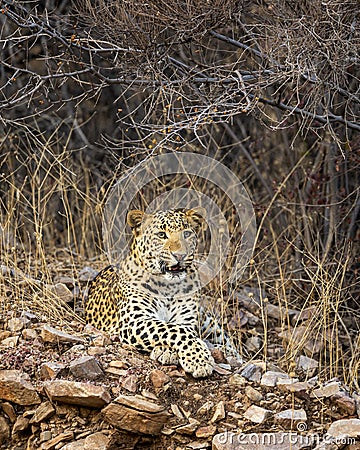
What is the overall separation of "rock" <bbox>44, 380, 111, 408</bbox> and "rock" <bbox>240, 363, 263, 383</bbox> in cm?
98

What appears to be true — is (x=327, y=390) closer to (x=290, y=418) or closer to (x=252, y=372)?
(x=290, y=418)

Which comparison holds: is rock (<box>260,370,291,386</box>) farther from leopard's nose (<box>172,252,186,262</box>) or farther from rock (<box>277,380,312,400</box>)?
leopard's nose (<box>172,252,186,262</box>)

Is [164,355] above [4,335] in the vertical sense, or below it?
below

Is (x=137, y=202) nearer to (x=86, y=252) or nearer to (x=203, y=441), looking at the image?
(x=86, y=252)

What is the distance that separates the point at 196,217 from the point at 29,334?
4.95 feet

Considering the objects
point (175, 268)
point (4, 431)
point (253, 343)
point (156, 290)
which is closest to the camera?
point (4, 431)

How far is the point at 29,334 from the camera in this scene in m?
5.86

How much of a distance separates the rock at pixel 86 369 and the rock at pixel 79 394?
0.20m

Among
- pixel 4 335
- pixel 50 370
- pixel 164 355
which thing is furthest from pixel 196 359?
pixel 4 335

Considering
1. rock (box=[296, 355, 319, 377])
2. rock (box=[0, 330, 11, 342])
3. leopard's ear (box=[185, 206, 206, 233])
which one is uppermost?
leopard's ear (box=[185, 206, 206, 233])

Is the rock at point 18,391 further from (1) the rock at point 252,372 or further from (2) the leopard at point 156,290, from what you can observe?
(1) the rock at point 252,372

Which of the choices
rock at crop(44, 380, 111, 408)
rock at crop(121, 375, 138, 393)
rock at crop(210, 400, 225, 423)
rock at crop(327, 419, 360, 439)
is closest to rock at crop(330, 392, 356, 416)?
rock at crop(327, 419, 360, 439)

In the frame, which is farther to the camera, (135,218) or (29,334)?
(135,218)

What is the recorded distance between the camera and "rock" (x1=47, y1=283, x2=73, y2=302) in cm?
675
